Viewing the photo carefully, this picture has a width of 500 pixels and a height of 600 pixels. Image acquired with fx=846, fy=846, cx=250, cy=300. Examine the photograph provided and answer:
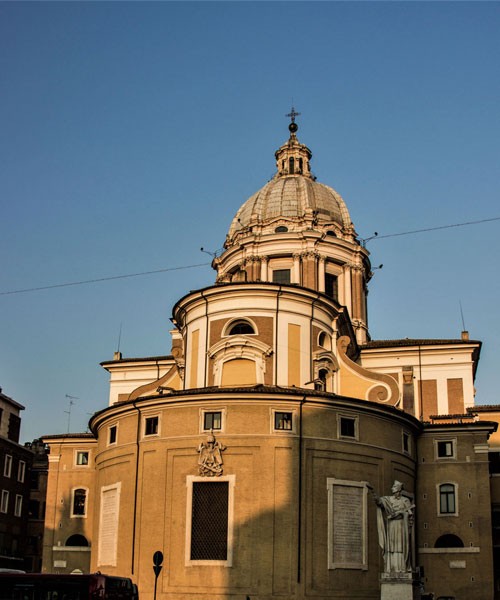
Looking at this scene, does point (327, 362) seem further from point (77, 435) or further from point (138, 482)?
point (77, 435)

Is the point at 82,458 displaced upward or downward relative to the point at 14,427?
downward

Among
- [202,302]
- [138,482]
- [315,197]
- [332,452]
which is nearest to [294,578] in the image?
[332,452]

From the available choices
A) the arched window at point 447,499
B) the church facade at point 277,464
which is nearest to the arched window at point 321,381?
the church facade at point 277,464

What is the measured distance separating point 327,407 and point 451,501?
10330 millimetres

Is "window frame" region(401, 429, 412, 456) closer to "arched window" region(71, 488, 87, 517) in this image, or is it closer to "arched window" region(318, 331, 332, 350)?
"arched window" region(318, 331, 332, 350)

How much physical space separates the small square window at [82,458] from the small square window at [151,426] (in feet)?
38.7

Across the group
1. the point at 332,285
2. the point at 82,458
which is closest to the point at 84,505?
the point at 82,458

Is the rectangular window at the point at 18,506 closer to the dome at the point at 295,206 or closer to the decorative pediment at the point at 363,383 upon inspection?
the dome at the point at 295,206

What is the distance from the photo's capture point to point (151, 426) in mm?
40938

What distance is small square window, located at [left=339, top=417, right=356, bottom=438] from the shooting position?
40.1 metres

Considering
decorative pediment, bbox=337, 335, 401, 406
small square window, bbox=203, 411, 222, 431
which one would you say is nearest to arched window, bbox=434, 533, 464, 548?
decorative pediment, bbox=337, 335, 401, 406

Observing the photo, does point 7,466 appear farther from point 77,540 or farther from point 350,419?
point 350,419

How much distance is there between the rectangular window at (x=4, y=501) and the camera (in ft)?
201

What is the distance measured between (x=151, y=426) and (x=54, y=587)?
1225 centimetres
